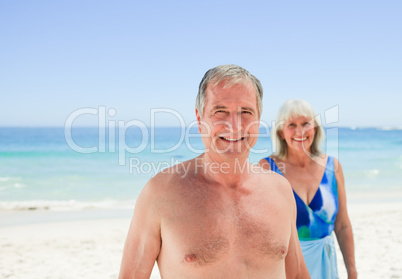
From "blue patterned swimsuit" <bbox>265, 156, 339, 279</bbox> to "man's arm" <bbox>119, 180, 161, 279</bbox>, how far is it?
157cm

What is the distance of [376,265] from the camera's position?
5832mm

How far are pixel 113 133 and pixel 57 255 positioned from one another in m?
39.9

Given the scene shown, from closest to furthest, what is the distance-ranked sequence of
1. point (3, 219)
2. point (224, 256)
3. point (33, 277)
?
point (224, 256) < point (33, 277) < point (3, 219)

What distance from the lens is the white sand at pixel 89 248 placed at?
5664mm

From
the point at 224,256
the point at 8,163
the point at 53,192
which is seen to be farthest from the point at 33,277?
the point at 8,163

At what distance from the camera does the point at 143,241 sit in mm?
1492

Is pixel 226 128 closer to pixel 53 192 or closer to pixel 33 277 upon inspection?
pixel 33 277

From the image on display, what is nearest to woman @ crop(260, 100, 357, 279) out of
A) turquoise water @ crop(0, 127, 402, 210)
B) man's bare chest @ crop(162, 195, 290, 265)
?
man's bare chest @ crop(162, 195, 290, 265)

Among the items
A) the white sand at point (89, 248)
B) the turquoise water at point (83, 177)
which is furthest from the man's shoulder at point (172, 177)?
the turquoise water at point (83, 177)

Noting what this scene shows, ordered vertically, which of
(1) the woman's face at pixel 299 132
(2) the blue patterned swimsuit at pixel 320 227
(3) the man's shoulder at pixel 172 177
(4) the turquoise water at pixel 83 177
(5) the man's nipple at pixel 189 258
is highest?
(1) the woman's face at pixel 299 132

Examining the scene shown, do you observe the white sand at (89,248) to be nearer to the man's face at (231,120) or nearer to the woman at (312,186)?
the woman at (312,186)

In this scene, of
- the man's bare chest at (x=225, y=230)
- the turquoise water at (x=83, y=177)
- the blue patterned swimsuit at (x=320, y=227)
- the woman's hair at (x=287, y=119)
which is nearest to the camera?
the man's bare chest at (x=225, y=230)

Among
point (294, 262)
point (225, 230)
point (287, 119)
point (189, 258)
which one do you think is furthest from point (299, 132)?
point (189, 258)

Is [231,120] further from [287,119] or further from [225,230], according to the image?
[287,119]
